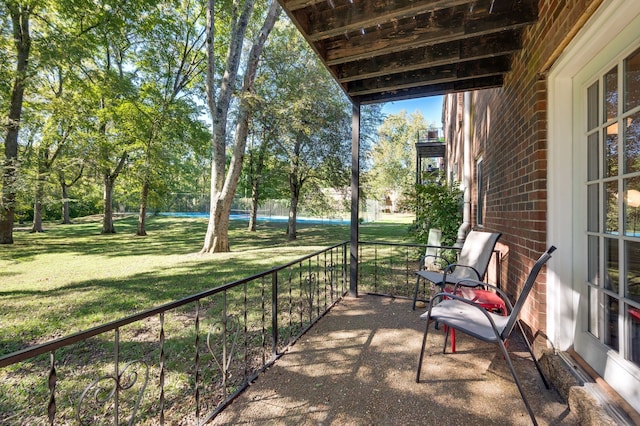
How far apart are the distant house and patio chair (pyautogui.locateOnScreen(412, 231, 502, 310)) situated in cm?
30

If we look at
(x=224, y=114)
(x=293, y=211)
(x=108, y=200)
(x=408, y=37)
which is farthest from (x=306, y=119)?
(x=108, y=200)

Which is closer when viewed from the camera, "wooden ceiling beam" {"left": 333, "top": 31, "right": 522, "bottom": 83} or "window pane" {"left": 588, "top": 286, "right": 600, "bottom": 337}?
"window pane" {"left": 588, "top": 286, "right": 600, "bottom": 337}

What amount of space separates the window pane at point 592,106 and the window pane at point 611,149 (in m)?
0.16

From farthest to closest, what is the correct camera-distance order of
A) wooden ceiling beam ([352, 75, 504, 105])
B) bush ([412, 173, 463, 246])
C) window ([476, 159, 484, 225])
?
bush ([412, 173, 463, 246]) → window ([476, 159, 484, 225]) → wooden ceiling beam ([352, 75, 504, 105])

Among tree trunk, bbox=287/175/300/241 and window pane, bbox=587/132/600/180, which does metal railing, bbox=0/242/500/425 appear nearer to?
window pane, bbox=587/132/600/180

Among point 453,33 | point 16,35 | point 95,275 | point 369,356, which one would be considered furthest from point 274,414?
point 16,35

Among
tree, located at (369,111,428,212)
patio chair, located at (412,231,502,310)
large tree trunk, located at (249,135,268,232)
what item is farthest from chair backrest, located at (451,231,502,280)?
tree, located at (369,111,428,212)

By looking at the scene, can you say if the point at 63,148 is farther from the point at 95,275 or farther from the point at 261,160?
the point at 95,275

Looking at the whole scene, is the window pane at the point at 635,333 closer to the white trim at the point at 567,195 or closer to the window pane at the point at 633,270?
the window pane at the point at 633,270

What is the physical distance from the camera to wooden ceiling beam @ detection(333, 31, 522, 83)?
8.22ft

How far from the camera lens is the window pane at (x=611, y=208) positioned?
151cm

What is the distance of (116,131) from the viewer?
12203 mm

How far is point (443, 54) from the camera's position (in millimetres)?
2625

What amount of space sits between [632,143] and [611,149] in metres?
0.16
